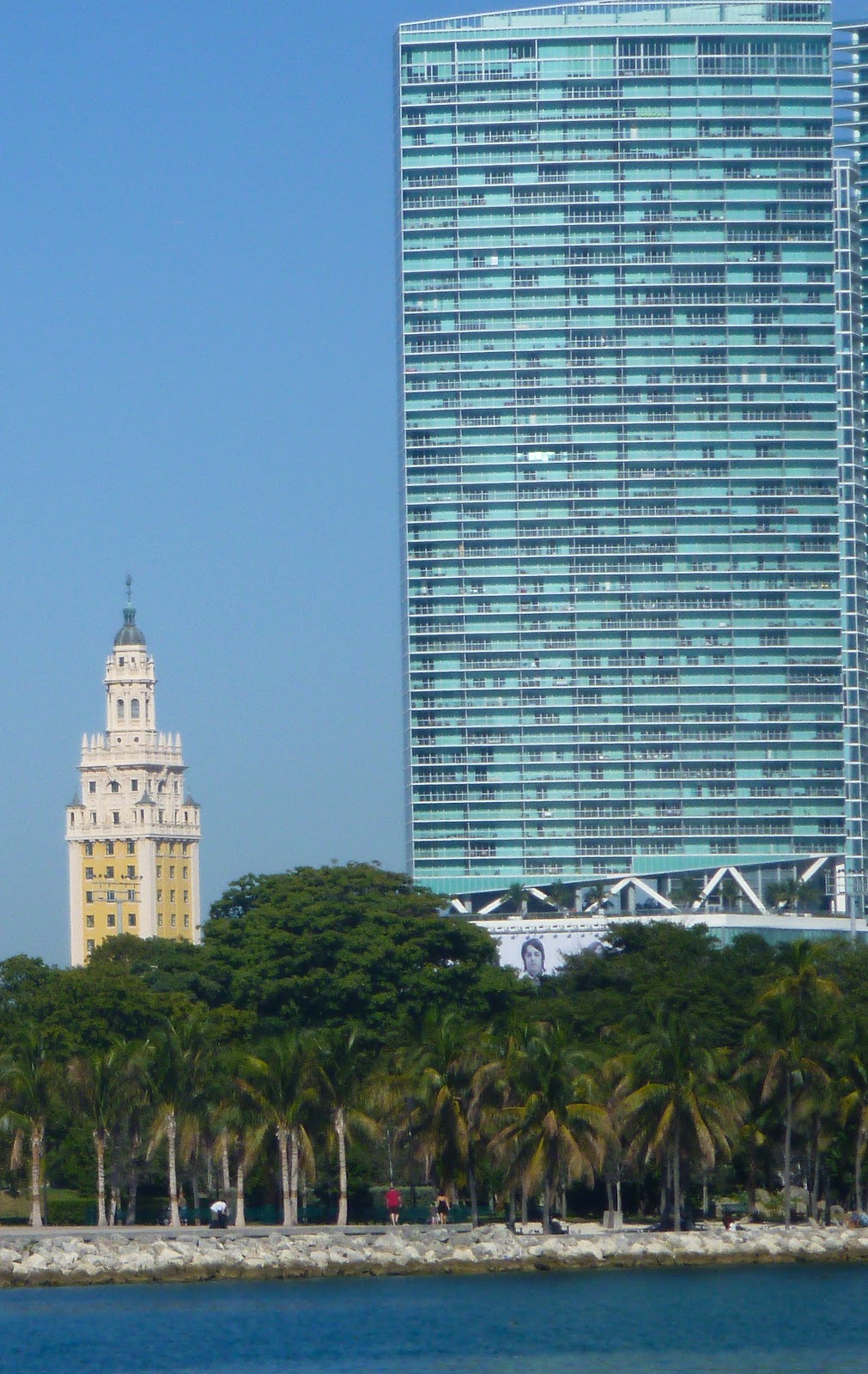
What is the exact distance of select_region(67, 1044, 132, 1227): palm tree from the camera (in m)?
94.2

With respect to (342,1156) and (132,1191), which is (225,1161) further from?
(342,1156)

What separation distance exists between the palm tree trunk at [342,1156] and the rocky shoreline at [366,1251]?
1975 mm

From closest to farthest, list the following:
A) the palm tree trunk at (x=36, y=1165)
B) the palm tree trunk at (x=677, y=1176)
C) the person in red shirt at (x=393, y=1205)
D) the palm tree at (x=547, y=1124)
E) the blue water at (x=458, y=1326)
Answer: the blue water at (x=458, y=1326) → the palm tree at (x=547, y=1124) → the palm tree trunk at (x=677, y=1176) → the palm tree trunk at (x=36, y=1165) → the person in red shirt at (x=393, y=1205)

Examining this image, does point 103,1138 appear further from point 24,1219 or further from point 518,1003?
point 518,1003

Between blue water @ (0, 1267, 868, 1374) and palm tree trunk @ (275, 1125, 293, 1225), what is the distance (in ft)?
29.7

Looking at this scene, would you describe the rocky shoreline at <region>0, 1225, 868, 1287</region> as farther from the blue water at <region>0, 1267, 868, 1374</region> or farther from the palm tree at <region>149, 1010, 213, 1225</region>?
the palm tree at <region>149, 1010, 213, 1225</region>

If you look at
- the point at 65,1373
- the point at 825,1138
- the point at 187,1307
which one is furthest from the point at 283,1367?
the point at 825,1138

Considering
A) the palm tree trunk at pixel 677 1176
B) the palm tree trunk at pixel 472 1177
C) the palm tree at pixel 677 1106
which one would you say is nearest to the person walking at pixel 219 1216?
the palm tree trunk at pixel 472 1177

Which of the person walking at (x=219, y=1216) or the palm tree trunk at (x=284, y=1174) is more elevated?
the palm tree trunk at (x=284, y=1174)

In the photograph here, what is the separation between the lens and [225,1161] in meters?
96.6

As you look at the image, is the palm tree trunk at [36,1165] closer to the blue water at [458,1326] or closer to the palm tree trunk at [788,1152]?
the blue water at [458,1326]

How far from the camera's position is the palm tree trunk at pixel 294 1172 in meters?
93.1

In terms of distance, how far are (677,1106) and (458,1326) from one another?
63.9 ft

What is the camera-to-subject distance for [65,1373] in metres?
66.8
